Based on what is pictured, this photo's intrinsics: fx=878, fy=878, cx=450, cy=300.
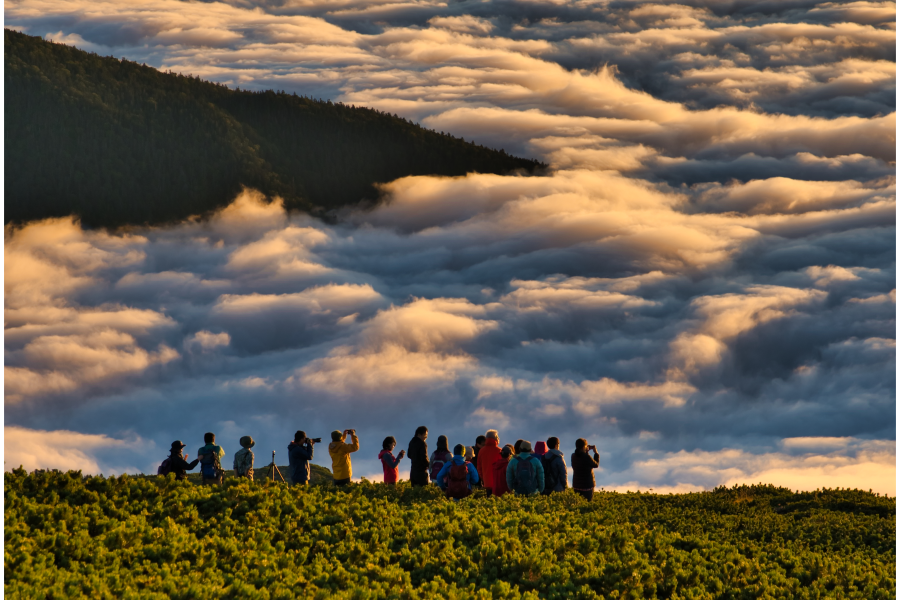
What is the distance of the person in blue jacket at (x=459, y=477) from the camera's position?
72.5ft

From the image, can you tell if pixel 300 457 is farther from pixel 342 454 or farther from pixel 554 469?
pixel 554 469

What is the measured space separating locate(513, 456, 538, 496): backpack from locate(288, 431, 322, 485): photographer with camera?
5696 millimetres

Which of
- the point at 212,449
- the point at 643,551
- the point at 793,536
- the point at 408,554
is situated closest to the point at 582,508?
the point at 643,551

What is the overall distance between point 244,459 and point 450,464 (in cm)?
549

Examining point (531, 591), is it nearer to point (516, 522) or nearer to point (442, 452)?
point (516, 522)

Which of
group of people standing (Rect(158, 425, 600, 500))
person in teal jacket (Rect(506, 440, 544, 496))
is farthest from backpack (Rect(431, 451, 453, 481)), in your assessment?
person in teal jacket (Rect(506, 440, 544, 496))

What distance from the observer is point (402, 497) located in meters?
22.0

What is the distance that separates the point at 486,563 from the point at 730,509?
44.2ft

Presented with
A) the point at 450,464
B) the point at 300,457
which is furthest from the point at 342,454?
the point at 450,464

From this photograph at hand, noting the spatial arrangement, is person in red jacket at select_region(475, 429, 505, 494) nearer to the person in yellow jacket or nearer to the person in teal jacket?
the person in teal jacket

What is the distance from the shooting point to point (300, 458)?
78.3ft

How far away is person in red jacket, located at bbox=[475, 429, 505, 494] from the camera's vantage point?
902 inches

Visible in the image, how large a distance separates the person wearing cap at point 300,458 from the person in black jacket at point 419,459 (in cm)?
282

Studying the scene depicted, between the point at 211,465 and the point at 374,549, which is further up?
the point at 211,465
